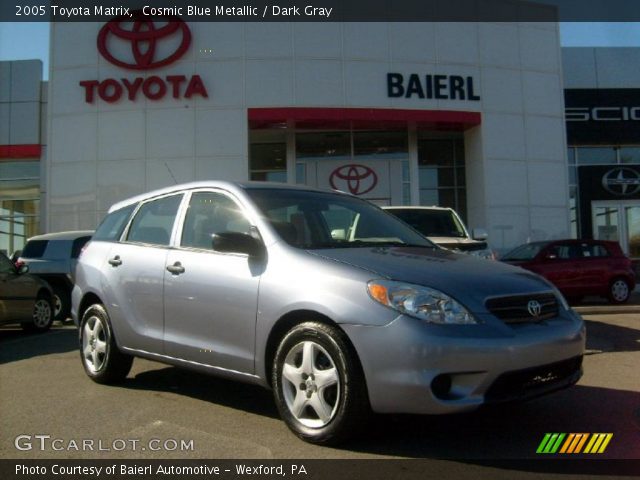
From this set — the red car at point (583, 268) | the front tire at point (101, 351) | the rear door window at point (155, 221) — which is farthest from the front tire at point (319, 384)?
the red car at point (583, 268)

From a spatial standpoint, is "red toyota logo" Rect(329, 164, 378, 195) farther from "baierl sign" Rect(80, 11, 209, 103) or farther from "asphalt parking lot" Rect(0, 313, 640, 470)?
"asphalt parking lot" Rect(0, 313, 640, 470)

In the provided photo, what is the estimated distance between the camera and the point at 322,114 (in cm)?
1700

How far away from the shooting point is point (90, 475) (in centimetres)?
327

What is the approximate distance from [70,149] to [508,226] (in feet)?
43.1

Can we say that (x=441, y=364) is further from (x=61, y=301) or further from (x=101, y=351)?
(x=61, y=301)

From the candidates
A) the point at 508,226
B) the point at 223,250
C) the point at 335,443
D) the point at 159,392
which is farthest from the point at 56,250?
the point at 508,226

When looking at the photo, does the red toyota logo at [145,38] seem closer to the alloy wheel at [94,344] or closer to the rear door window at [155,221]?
the rear door window at [155,221]

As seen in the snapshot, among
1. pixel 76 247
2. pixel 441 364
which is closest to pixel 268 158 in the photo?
pixel 76 247

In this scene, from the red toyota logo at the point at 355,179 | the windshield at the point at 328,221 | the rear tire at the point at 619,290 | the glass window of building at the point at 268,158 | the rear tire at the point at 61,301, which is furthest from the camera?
the glass window of building at the point at 268,158

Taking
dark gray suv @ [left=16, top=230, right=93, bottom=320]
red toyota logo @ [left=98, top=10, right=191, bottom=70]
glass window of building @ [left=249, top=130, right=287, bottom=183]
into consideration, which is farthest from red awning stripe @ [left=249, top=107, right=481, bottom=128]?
dark gray suv @ [left=16, top=230, right=93, bottom=320]

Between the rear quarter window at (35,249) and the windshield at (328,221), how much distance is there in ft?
26.7

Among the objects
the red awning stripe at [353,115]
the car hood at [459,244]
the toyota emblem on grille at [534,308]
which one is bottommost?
the toyota emblem on grille at [534,308]

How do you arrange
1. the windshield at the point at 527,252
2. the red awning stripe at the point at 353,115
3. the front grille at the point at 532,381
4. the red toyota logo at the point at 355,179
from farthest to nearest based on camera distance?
the red toyota logo at the point at 355,179 < the red awning stripe at the point at 353,115 < the windshield at the point at 527,252 < the front grille at the point at 532,381

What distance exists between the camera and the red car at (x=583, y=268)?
12758 mm
